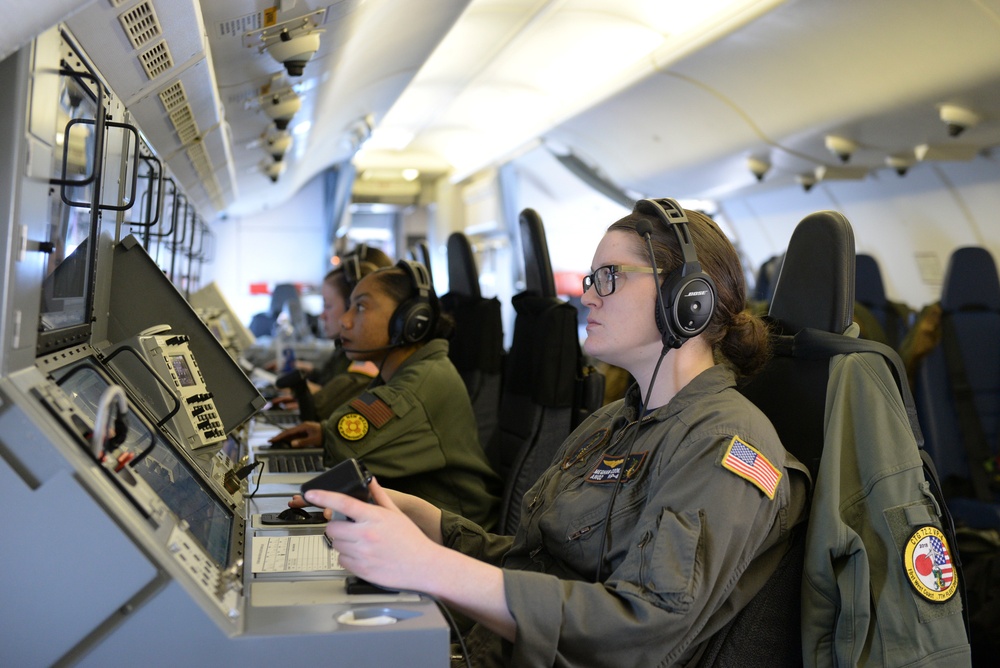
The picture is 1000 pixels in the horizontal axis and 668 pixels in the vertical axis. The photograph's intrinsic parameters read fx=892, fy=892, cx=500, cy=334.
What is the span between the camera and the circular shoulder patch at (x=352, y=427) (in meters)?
2.65

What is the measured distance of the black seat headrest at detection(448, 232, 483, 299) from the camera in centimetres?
422

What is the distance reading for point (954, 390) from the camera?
476cm

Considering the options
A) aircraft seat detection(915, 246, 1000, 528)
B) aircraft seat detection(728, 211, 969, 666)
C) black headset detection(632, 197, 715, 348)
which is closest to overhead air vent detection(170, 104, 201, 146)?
black headset detection(632, 197, 715, 348)

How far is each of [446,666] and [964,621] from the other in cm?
105

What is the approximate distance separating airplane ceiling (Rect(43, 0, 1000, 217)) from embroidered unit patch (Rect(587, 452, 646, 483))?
1.22 meters

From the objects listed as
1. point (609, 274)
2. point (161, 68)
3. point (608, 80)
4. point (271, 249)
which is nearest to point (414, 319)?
point (161, 68)

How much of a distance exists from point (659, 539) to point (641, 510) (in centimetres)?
17

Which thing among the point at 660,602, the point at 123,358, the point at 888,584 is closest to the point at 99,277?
the point at 123,358

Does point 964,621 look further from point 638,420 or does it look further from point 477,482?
point 477,482

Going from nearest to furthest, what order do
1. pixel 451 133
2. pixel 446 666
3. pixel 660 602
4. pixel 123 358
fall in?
pixel 446 666, pixel 660 602, pixel 123 358, pixel 451 133

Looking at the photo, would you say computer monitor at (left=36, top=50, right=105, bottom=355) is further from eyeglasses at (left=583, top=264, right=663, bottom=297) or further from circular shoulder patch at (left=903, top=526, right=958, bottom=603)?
circular shoulder patch at (left=903, top=526, right=958, bottom=603)

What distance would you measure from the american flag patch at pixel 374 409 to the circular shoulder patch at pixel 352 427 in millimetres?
27

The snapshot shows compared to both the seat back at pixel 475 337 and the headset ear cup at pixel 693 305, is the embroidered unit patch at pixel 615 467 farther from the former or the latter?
the seat back at pixel 475 337

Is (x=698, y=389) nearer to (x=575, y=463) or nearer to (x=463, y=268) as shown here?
(x=575, y=463)
